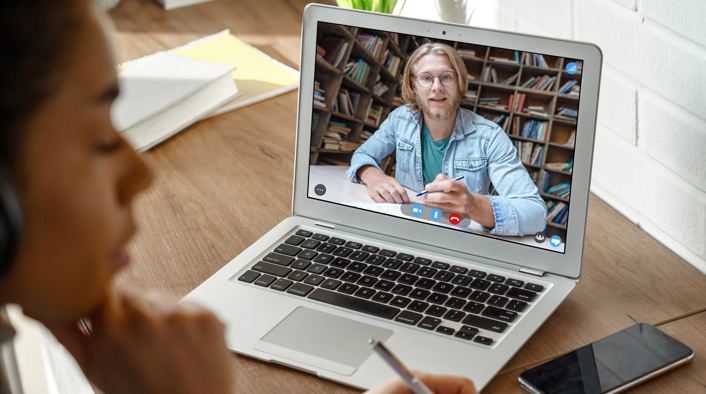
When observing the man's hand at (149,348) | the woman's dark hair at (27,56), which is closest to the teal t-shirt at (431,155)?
the man's hand at (149,348)

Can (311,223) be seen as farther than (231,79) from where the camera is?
No

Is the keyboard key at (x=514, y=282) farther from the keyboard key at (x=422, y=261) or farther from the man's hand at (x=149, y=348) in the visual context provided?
the man's hand at (x=149, y=348)

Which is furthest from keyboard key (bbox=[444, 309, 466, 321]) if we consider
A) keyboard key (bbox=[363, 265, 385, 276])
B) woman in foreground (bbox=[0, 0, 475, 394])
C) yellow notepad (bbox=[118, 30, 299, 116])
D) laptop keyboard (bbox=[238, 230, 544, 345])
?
yellow notepad (bbox=[118, 30, 299, 116])

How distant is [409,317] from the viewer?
26.4 inches

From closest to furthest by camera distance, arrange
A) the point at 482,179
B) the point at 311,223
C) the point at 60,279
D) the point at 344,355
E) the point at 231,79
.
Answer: the point at 60,279, the point at 344,355, the point at 482,179, the point at 311,223, the point at 231,79

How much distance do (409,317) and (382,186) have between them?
20cm

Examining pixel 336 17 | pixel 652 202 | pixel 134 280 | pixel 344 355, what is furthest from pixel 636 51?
Answer: pixel 134 280

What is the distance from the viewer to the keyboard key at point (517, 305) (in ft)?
2.23

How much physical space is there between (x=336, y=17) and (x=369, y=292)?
37 centimetres

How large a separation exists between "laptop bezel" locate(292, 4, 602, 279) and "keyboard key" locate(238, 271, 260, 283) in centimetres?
14

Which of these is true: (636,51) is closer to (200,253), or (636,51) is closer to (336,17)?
(336,17)

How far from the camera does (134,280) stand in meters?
0.76

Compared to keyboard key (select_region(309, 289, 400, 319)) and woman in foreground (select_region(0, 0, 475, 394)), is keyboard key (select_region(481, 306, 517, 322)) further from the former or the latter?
woman in foreground (select_region(0, 0, 475, 394))

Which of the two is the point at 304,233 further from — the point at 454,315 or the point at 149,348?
the point at 149,348
